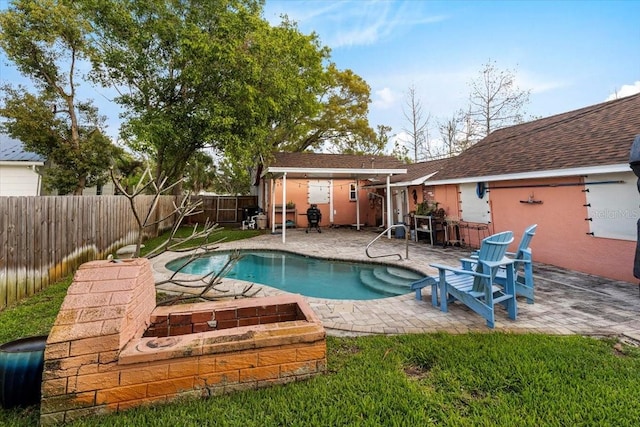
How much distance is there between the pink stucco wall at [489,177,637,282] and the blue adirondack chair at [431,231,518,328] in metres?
3.41

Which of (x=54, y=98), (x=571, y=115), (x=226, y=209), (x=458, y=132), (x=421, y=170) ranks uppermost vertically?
(x=458, y=132)

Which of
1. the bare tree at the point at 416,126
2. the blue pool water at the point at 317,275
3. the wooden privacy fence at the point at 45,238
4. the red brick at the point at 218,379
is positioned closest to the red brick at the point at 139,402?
the red brick at the point at 218,379

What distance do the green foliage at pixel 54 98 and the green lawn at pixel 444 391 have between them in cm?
1213

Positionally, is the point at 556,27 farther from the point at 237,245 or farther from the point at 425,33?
the point at 237,245

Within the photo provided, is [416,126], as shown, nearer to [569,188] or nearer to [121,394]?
[569,188]

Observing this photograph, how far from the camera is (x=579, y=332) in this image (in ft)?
10.6

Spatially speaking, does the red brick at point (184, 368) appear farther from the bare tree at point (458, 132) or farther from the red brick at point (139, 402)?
the bare tree at point (458, 132)

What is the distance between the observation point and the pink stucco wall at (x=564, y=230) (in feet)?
17.8

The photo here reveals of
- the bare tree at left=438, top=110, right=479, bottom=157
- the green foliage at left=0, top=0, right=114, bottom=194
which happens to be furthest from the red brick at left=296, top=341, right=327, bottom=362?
the bare tree at left=438, top=110, right=479, bottom=157

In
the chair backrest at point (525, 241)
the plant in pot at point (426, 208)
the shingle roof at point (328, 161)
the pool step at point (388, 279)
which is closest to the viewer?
the chair backrest at point (525, 241)

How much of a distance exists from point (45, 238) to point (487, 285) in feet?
23.6

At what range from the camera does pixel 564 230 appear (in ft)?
21.0

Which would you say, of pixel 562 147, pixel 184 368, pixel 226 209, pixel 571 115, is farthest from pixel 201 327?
pixel 226 209

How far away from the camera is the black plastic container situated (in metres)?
1.96
